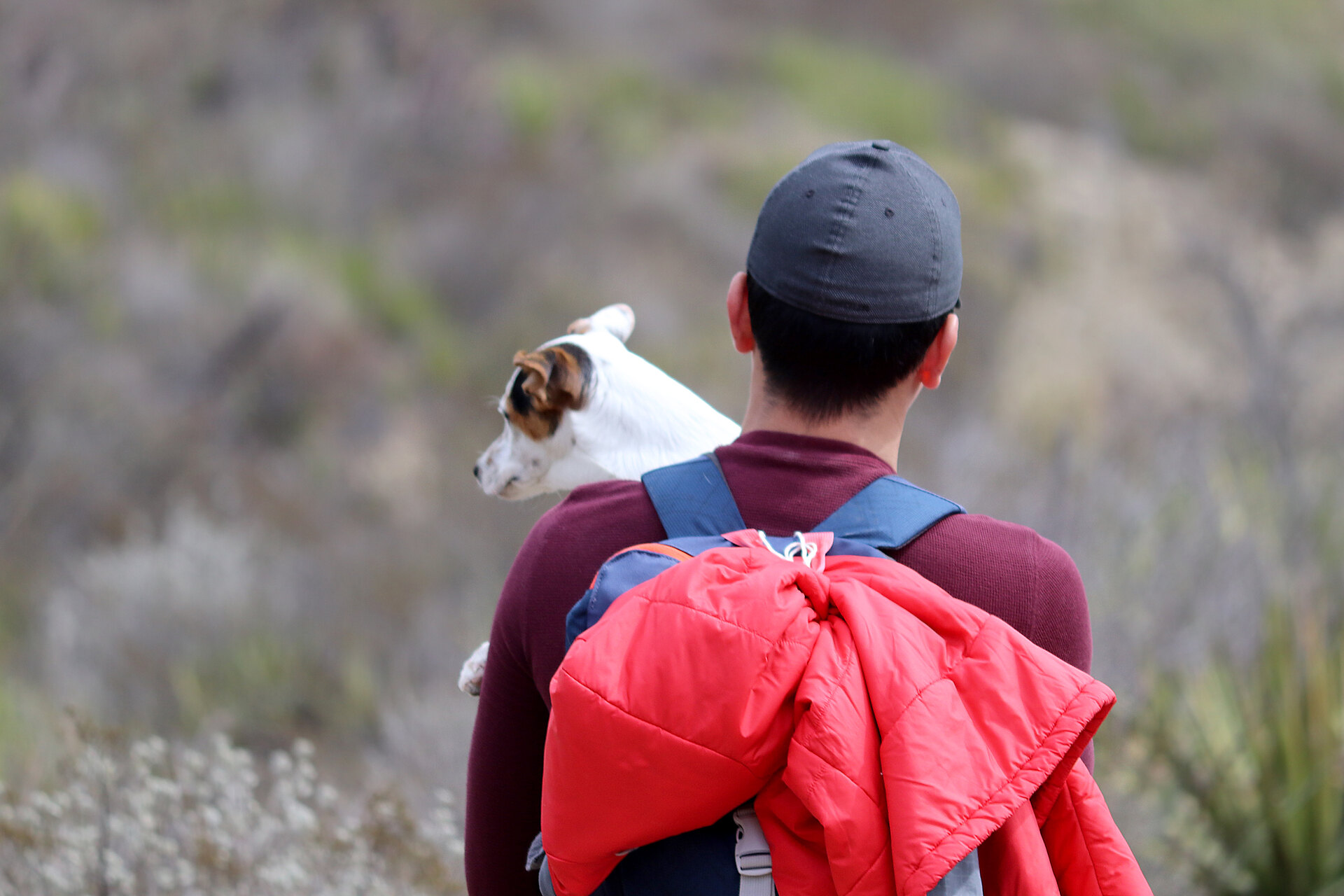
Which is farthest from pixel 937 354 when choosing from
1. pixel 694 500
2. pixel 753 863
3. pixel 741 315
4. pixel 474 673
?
pixel 474 673

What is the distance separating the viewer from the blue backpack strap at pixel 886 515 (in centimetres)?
135

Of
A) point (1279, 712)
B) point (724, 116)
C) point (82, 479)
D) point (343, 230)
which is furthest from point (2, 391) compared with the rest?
point (724, 116)

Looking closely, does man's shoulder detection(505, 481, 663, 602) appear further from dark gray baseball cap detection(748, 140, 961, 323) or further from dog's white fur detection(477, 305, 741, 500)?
dog's white fur detection(477, 305, 741, 500)

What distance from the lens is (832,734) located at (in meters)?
1.15

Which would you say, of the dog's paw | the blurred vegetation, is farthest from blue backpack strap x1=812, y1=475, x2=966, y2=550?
the blurred vegetation

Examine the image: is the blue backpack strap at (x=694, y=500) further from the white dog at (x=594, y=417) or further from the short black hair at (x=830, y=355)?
the white dog at (x=594, y=417)

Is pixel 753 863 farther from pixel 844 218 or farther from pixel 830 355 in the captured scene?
pixel 844 218

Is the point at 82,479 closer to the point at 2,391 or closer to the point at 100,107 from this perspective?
the point at 2,391

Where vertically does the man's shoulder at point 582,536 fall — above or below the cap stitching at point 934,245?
below

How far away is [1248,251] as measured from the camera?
1658cm

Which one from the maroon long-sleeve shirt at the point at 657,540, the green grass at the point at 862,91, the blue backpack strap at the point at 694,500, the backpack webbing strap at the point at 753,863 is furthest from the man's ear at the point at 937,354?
the green grass at the point at 862,91

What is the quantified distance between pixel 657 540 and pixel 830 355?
0.31 metres

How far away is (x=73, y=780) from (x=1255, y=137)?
2324 cm

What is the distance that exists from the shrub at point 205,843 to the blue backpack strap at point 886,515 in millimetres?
2037
